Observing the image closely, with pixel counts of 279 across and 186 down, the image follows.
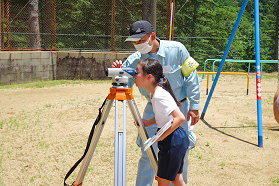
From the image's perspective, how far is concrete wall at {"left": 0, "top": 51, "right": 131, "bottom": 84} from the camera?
42.7 feet

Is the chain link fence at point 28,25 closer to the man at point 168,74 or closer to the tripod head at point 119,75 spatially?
the man at point 168,74

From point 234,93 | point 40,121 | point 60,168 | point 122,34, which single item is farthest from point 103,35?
point 60,168

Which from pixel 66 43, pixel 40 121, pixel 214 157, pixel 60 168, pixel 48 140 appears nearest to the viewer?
pixel 60 168

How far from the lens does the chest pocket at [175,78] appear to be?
3.75 metres

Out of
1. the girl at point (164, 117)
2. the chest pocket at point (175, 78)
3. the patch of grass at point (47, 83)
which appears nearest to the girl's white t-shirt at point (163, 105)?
the girl at point (164, 117)

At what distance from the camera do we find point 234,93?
1193cm

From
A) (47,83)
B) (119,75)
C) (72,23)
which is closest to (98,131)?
(119,75)

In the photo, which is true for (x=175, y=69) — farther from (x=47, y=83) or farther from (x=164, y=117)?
(x=47, y=83)

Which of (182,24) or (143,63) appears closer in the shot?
(143,63)

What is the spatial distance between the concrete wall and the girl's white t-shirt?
10309 mm

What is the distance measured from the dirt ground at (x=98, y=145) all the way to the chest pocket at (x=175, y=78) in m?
1.42

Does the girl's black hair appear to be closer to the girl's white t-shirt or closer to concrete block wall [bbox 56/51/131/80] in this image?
the girl's white t-shirt

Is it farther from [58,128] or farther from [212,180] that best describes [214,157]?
[58,128]

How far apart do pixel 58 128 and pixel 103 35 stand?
928 cm
